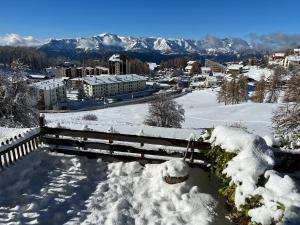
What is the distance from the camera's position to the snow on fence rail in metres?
10.3

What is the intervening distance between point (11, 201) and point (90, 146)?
373 centimetres

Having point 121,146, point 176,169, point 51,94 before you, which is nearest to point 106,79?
point 51,94

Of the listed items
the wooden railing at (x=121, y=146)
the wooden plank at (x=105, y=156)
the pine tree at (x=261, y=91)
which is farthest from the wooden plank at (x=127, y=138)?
the pine tree at (x=261, y=91)

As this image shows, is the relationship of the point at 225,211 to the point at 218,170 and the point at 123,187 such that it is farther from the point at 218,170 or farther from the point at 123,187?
the point at 123,187

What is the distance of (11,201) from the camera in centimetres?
833

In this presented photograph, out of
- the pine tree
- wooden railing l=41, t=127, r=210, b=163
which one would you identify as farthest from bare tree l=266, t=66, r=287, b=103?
wooden railing l=41, t=127, r=210, b=163

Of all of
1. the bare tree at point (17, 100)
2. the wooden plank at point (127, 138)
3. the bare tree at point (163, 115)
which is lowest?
the bare tree at point (163, 115)

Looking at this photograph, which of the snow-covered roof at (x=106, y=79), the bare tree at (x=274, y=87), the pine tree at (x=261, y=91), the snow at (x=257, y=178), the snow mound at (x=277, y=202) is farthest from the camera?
the snow-covered roof at (x=106, y=79)

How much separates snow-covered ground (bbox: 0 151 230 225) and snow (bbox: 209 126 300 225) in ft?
4.31

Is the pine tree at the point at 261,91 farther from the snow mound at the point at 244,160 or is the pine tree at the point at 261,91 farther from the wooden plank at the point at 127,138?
the snow mound at the point at 244,160

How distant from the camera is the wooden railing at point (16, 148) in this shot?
33.8ft

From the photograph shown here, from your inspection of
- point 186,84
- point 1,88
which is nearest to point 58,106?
point 1,88

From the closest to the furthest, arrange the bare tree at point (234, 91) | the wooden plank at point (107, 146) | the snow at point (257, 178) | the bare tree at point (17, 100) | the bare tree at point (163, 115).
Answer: the snow at point (257, 178), the wooden plank at point (107, 146), the bare tree at point (17, 100), the bare tree at point (163, 115), the bare tree at point (234, 91)

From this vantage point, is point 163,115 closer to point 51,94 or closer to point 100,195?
point 100,195
